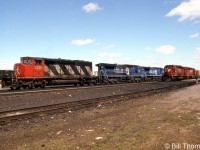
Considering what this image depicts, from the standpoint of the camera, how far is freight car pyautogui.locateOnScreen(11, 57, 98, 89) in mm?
31047

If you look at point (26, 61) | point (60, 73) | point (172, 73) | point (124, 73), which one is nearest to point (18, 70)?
point (26, 61)

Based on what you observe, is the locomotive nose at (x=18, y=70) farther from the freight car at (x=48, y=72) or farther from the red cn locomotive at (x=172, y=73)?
the red cn locomotive at (x=172, y=73)

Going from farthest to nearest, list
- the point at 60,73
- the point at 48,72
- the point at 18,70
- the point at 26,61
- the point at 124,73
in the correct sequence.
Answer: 1. the point at 124,73
2. the point at 60,73
3. the point at 48,72
4. the point at 26,61
5. the point at 18,70

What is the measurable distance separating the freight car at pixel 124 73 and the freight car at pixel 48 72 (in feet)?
Answer: 14.3

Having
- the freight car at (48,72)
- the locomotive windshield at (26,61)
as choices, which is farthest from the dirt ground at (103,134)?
the locomotive windshield at (26,61)

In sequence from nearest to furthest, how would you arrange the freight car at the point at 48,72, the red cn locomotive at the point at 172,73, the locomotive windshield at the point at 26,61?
the freight car at the point at 48,72
the locomotive windshield at the point at 26,61
the red cn locomotive at the point at 172,73

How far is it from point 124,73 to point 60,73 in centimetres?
1879

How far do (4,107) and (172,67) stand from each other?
45705 mm

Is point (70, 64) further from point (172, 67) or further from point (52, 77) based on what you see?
point (172, 67)

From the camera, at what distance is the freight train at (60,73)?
3111 cm

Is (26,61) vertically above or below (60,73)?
above

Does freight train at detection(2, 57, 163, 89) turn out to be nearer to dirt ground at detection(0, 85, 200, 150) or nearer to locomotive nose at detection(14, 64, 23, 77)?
locomotive nose at detection(14, 64, 23, 77)

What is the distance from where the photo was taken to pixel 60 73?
118 feet

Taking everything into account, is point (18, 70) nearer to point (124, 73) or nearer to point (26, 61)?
point (26, 61)
